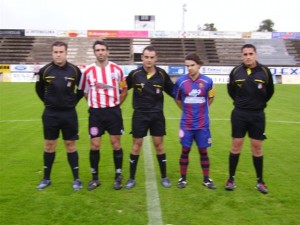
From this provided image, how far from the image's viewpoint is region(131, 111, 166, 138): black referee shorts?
485 cm

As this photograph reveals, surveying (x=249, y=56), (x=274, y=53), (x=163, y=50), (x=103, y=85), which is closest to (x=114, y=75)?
(x=103, y=85)

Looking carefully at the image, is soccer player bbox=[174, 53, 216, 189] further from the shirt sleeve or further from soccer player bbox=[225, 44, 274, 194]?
the shirt sleeve

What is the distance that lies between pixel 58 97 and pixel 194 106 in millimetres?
1821

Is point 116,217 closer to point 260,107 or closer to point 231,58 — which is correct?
point 260,107

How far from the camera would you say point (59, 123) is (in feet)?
15.4

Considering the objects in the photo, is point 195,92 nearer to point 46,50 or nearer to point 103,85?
point 103,85

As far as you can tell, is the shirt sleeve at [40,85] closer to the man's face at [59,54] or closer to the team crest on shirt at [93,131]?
the man's face at [59,54]

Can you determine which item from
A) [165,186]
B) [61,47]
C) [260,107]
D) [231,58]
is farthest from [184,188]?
[231,58]

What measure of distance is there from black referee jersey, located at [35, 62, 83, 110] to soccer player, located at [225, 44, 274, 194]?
7.05ft

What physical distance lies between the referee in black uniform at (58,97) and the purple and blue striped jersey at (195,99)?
1.44 metres

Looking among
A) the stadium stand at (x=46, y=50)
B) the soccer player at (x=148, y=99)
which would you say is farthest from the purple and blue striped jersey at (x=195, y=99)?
the stadium stand at (x=46, y=50)

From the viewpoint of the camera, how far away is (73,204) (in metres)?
4.26

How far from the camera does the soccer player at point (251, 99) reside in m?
4.60

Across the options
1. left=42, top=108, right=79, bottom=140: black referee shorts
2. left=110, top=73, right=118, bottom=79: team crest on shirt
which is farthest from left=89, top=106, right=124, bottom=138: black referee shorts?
left=110, top=73, right=118, bottom=79: team crest on shirt
